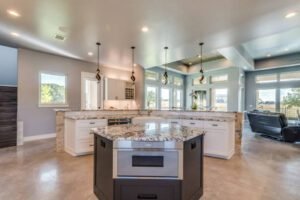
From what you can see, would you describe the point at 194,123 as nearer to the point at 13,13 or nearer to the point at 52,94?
the point at 13,13

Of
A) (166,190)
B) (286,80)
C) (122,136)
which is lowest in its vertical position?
(166,190)

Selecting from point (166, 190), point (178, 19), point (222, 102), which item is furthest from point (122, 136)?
point (222, 102)

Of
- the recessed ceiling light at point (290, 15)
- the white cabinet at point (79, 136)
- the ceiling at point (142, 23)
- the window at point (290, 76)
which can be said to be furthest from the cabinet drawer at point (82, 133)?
the window at point (290, 76)

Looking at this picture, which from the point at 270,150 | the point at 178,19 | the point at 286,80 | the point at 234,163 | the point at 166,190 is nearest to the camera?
the point at 166,190

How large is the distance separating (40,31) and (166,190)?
4.22m

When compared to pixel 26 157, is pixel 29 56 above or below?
above

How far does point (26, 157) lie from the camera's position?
388cm

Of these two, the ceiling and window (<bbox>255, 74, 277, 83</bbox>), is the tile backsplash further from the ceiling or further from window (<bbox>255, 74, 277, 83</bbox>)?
window (<bbox>255, 74, 277, 83</bbox>)

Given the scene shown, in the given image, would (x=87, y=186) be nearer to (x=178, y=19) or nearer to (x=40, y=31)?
(x=178, y=19)

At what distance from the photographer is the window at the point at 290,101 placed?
28.2ft

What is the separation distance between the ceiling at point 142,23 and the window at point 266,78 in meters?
4.81

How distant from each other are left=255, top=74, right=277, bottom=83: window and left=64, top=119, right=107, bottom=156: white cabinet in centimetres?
963

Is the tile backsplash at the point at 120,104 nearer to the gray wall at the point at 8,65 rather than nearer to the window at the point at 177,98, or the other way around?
the gray wall at the point at 8,65

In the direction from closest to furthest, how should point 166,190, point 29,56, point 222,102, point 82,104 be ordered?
point 166,190, point 29,56, point 82,104, point 222,102
